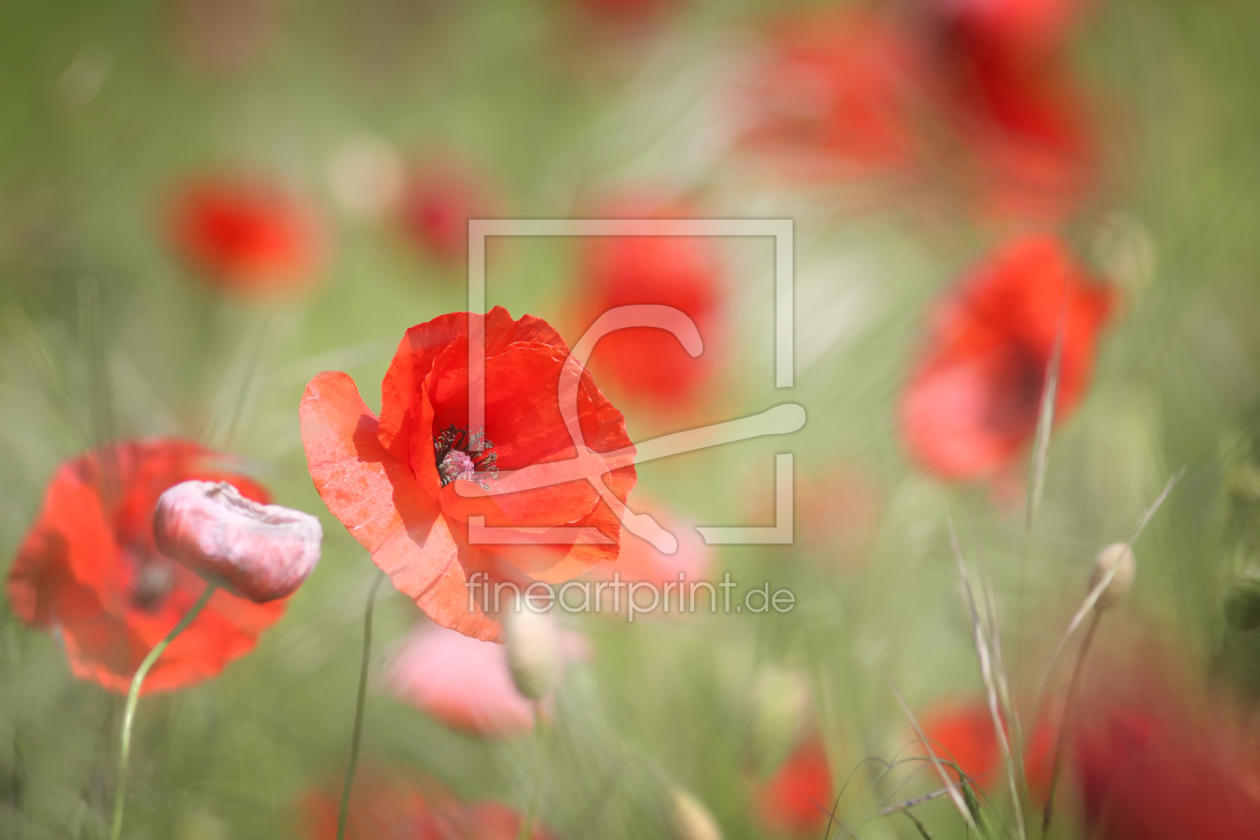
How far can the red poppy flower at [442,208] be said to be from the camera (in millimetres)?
805

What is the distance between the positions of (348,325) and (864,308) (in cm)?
49

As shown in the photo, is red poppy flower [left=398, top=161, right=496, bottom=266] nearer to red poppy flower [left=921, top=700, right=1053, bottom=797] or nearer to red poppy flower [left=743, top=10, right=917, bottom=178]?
red poppy flower [left=743, top=10, right=917, bottom=178]

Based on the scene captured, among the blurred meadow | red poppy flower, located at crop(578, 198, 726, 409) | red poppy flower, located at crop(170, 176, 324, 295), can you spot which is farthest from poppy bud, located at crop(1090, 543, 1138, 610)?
red poppy flower, located at crop(170, 176, 324, 295)

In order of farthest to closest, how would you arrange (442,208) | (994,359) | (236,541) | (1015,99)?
1. (442,208)
2. (1015,99)
3. (994,359)
4. (236,541)

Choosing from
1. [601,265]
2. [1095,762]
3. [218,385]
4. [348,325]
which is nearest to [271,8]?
[348,325]

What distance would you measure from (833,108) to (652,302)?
0.29 m

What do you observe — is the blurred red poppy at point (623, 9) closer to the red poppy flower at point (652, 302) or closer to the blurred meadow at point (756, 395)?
the blurred meadow at point (756, 395)

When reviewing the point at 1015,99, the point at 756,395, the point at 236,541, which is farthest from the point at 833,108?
the point at 236,541

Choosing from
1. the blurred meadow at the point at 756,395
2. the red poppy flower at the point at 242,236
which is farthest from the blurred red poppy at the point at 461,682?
the red poppy flower at the point at 242,236

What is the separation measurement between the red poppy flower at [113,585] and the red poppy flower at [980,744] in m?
0.28

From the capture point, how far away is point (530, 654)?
27 centimetres

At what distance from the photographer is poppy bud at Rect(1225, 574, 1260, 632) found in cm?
28

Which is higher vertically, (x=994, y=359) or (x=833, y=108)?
(x=833, y=108)

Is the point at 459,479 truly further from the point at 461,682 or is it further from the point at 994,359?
the point at 994,359
